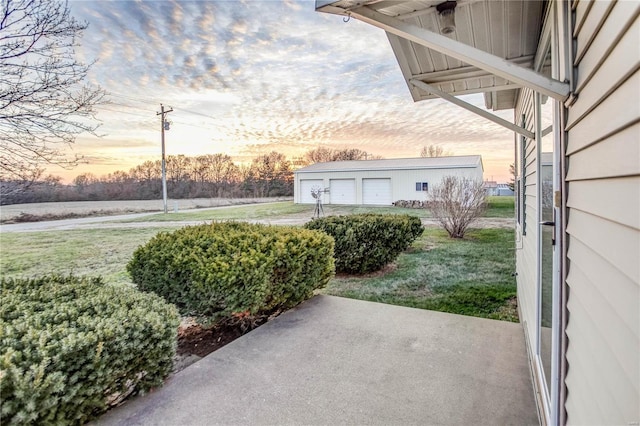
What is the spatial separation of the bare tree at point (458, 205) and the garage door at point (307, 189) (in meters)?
13.1

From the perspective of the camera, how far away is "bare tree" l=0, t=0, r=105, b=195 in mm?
3756

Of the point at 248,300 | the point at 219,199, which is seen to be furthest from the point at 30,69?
the point at 219,199

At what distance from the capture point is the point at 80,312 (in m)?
2.16

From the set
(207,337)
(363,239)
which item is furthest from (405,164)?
(207,337)

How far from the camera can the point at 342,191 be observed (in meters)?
21.5

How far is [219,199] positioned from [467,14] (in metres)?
22.2

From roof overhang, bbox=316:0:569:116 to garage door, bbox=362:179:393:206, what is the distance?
16.8 meters

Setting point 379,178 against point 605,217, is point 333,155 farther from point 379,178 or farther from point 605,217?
point 605,217

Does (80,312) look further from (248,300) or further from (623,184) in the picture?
(623,184)

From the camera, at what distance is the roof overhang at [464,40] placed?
1500mm

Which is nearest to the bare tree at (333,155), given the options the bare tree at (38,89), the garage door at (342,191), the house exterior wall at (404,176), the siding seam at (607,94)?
the house exterior wall at (404,176)

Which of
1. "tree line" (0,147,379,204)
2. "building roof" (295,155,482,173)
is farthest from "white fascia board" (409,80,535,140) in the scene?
"building roof" (295,155,482,173)

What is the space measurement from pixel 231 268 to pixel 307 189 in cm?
A: 1981

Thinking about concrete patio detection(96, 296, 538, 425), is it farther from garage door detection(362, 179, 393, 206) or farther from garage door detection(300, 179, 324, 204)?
garage door detection(300, 179, 324, 204)
